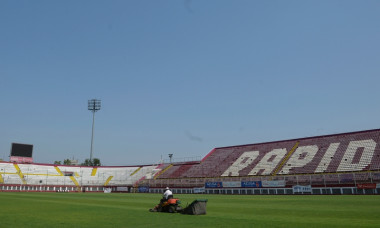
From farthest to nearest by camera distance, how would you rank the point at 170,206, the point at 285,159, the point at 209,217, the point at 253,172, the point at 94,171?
the point at 94,171
the point at 285,159
the point at 253,172
the point at 170,206
the point at 209,217

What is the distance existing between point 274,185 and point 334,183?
8965mm

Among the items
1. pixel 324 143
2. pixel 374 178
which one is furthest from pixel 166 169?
pixel 374 178

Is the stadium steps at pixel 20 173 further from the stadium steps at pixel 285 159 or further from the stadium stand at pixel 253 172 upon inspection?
the stadium steps at pixel 285 159

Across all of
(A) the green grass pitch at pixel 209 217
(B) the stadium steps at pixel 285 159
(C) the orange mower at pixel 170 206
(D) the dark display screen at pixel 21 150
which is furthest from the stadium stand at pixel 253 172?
(C) the orange mower at pixel 170 206

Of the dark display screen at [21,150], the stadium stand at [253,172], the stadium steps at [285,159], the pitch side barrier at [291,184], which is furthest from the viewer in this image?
the dark display screen at [21,150]

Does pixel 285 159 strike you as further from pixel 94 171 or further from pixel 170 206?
pixel 94 171

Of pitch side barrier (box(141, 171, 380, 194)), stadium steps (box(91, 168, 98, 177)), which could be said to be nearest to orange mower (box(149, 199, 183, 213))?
pitch side barrier (box(141, 171, 380, 194))

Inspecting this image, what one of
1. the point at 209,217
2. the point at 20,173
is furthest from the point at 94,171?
the point at 209,217


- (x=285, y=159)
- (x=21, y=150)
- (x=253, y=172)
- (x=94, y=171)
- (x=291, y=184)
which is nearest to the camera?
(x=291, y=184)

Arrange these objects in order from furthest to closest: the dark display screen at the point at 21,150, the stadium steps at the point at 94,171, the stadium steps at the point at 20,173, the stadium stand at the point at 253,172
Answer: the stadium steps at the point at 94,171 < the dark display screen at the point at 21,150 < the stadium steps at the point at 20,173 < the stadium stand at the point at 253,172

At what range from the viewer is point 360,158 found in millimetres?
45969

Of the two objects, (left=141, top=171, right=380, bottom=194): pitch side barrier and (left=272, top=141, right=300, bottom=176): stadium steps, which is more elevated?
(left=272, top=141, right=300, bottom=176): stadium steps

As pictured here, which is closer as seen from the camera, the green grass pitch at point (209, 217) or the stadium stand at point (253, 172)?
the green grass pitch at point (209, 217)

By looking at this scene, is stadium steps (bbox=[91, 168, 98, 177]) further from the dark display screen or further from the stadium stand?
the dark display screen
